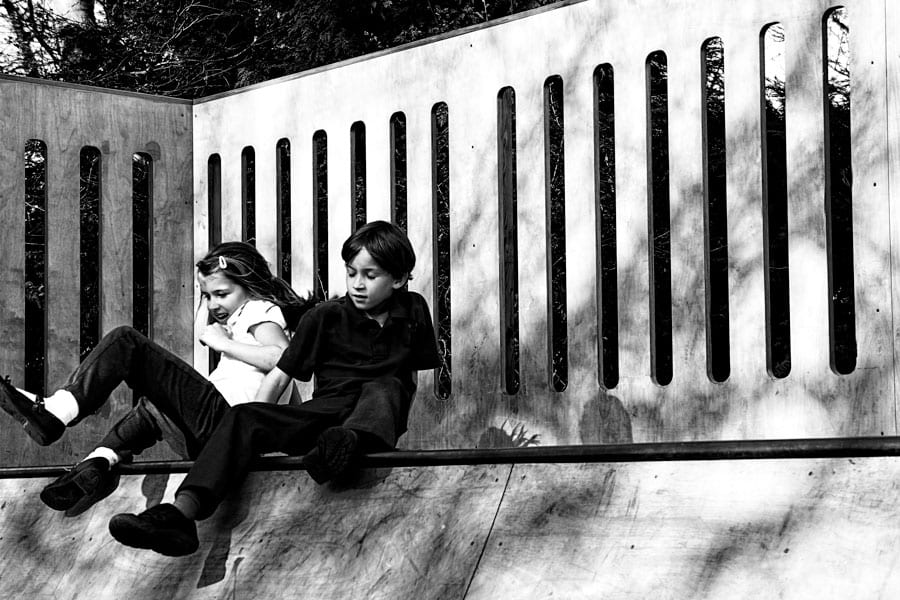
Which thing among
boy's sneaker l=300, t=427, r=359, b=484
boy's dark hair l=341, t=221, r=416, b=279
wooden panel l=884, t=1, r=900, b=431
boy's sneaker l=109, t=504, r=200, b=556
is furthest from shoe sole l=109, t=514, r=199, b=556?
wooden panel l=884, t=1, r=900, b=431

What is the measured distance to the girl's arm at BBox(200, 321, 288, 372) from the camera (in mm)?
4934

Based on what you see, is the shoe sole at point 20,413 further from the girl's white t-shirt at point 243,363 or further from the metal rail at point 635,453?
the girl's white t-shirt at point 243,363

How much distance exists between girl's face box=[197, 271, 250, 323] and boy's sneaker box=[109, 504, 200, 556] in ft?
4.90

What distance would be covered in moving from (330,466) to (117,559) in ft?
2.83

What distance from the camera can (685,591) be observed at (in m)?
2.78

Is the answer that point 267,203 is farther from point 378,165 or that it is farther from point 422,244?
point 422,244

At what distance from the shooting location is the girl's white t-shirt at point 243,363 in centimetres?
502

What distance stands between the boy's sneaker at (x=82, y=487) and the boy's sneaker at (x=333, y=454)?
89 cm

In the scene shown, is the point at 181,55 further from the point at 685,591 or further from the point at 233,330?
the point at 685,591

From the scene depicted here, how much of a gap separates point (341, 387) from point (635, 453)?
60.3 inches

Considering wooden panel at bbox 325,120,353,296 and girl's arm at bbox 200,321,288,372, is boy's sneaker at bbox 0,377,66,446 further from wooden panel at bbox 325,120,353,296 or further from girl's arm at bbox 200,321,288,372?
wooden panel at bbox 325,120,353,296

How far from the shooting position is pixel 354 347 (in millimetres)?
4512

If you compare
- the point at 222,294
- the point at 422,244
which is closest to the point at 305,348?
the point at 222,294

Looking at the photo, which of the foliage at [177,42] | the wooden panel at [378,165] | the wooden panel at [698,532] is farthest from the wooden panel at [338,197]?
the foliage at [177,42]
